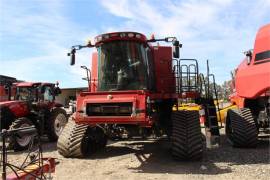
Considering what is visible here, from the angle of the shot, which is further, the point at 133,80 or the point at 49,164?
the point at 133,80

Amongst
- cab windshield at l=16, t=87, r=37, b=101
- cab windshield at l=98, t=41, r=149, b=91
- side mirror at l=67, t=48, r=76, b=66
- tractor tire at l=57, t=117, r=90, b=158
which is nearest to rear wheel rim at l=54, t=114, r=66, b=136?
cab windshield at l=16, t=87, r=37, b=101

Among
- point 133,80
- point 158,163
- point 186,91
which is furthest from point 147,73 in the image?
point 158,163

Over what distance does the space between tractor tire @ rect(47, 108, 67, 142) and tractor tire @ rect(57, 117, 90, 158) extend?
4.53 meters

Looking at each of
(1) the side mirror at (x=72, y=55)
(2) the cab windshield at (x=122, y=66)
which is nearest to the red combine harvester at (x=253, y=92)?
(2) the cab windshield at (x=122, y=66)

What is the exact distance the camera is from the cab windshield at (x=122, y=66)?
9.35 metres

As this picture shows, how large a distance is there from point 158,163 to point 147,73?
2160 mm

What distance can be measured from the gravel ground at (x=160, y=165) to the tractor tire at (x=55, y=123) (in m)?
2.99

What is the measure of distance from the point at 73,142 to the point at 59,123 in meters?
5.54

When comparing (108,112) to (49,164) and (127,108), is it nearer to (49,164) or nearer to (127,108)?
(127,108)

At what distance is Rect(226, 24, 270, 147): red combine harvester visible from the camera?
10289mm

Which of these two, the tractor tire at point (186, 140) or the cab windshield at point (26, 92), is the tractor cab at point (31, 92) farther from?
the tractor tire at point (186, 140)

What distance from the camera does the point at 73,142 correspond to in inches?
378

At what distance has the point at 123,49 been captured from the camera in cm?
958

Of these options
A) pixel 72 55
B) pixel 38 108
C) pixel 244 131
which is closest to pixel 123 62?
pixel 72 55
